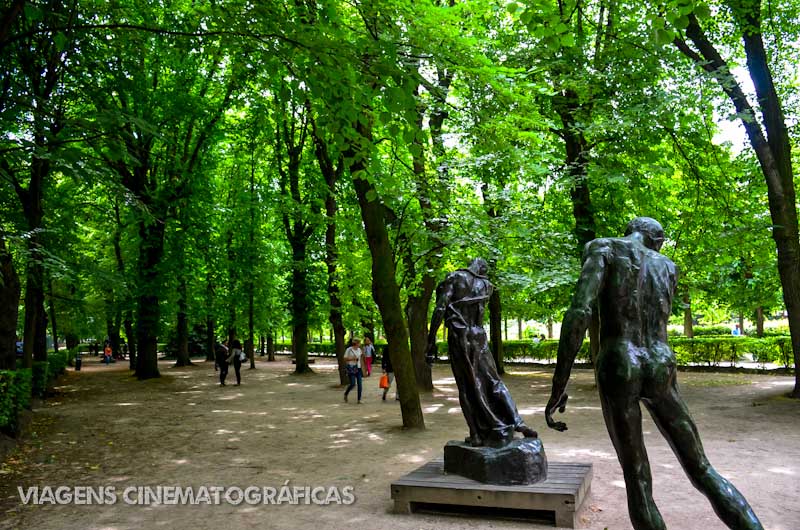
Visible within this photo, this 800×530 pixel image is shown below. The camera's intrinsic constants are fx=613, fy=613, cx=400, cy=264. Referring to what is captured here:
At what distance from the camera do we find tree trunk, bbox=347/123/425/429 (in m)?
11.7

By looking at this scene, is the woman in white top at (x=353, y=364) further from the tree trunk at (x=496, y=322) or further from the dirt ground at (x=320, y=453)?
the tree trunk at (x=496, y=322)

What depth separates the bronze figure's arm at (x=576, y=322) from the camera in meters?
3.72

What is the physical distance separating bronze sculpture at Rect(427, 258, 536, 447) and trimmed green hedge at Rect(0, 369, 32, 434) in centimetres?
709

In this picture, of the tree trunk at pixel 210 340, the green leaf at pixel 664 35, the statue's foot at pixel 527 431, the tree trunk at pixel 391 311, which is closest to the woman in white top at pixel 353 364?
the tree trunk at pixel 391 311

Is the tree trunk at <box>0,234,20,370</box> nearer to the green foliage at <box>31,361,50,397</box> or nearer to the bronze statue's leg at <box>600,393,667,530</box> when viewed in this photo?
the green foliage at <box>31,361,50,397</box>

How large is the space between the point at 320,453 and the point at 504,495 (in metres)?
4.50

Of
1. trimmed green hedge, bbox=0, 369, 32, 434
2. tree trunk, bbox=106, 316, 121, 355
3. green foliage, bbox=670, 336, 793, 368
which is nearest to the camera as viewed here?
trimmed green hedge, bbox=0, 369, 32, 434

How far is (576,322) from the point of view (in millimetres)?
3727

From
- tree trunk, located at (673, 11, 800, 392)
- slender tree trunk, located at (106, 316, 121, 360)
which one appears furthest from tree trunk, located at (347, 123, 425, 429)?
slender tree trunk, located at (106, 316, 121, 360)

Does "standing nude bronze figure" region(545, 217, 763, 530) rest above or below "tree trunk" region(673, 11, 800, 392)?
below

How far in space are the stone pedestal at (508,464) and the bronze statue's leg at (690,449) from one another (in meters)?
2.61

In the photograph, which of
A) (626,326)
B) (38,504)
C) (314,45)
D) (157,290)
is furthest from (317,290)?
(626,326)

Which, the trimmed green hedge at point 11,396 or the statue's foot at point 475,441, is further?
the trimmed green hedge at point 11,396

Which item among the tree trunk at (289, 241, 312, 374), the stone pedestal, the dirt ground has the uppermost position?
the tree trunk at (289, 241, 312, 374)
